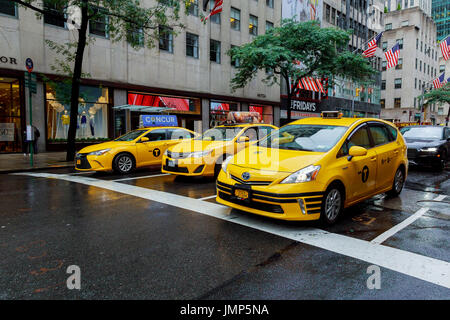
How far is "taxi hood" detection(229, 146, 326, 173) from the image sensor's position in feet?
16.0

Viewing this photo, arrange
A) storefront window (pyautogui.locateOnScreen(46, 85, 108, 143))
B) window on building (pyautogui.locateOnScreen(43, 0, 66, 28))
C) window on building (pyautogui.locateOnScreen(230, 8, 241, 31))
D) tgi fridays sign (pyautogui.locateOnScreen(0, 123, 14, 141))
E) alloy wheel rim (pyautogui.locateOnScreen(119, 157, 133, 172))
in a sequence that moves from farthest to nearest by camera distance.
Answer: window on building (pyautogui.locateOnScreen(230, 8, 241, 31)) < storefront window (pyautogui.locateOnScreen(46, 85, 108, 143)) < tgi fridays sign (pyautogui.locateOnScreen(0, 123, 14, 141)) < window on building (pyautogui.locateOnScreen(43, 0, 66, 28)) < alloy wheel rim (pyautogui.locateOnScreen(119, 157, 133, 172))

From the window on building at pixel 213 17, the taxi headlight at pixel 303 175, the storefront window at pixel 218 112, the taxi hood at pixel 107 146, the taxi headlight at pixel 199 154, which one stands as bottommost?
the taxi headlight at pixel 303 175

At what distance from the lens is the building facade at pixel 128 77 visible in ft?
55.0

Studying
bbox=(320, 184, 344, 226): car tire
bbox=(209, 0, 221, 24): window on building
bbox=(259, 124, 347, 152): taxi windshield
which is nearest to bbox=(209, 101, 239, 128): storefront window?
bbox=(209, 0, 221, 24): window on building

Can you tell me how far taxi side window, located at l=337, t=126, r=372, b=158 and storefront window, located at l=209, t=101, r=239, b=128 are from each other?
2008 centimetres

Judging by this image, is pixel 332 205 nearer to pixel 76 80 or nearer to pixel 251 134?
pixel 251 134

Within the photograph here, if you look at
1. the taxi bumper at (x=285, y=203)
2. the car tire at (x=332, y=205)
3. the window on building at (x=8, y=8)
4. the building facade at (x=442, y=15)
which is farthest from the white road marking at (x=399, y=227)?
the building facade at (x=442, y=15)

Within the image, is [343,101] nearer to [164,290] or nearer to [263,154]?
[263,154]

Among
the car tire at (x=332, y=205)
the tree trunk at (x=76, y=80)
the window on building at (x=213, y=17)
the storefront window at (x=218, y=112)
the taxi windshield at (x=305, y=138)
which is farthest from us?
the storefront window at (x=218, y=112)

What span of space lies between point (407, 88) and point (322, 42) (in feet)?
165

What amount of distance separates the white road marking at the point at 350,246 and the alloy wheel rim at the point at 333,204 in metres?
Result: 0.35

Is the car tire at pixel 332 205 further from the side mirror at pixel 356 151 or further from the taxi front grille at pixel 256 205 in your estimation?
the taxi front grille at pixel 256 205

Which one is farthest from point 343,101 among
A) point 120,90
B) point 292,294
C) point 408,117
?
point 292,294

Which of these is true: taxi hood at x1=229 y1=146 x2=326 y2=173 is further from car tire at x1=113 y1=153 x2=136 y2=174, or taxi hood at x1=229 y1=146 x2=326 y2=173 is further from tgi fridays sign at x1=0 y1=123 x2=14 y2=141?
tgi fridays sign at x1=0 y1=123 x2=14 y2=141
